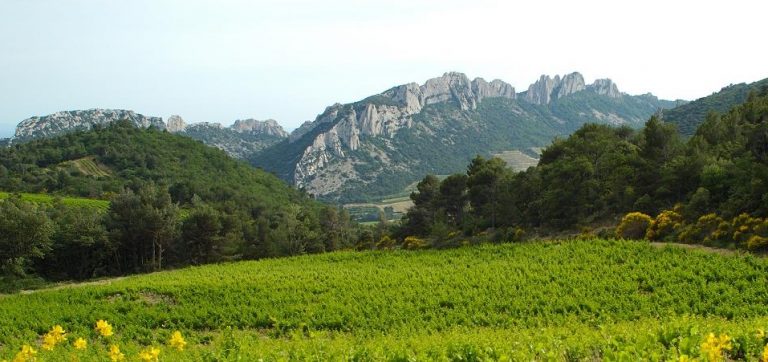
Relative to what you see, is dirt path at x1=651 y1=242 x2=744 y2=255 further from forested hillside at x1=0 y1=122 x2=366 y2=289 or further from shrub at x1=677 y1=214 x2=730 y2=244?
forested hillside at x1=0 y1=122 x2=366 y2=289

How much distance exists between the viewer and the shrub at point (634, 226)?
29062 millimetres

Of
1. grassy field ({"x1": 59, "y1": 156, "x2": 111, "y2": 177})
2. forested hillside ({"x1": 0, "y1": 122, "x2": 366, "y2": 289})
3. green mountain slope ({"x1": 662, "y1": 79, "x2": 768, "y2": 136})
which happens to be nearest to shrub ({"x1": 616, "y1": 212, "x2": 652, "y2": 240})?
forested hillside ({"x1": 0, "y1": 122, "x2": 366, "y2": 289})

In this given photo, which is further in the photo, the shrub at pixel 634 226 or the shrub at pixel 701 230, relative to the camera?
the shrub at pixel 634 226

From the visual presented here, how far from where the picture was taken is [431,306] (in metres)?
20.3

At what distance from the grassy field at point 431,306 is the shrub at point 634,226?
3.20m

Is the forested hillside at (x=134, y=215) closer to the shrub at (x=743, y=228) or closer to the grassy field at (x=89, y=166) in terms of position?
the grassy field at (x=89, y=166)

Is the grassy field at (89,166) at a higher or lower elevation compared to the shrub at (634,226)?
higher

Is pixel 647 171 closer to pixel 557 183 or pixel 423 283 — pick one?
pixel 557 183

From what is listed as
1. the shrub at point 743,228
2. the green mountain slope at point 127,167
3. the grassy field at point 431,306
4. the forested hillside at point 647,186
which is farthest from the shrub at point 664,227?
the green mountain slope at point 127,167

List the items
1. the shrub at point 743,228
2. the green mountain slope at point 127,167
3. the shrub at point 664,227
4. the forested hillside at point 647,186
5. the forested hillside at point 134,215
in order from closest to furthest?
the shrub at point 743,228 < the forested hillside at point 647,186 < the shrub at point 664,227 < the forested hillside at point 134,215 < the green mountain slope at point 127,167

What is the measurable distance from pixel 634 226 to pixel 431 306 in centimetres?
1602

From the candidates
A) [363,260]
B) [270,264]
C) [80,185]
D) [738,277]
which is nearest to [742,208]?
[738,277]

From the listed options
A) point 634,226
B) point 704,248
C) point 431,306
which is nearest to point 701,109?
point 634,226

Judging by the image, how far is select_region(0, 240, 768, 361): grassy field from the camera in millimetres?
13102
